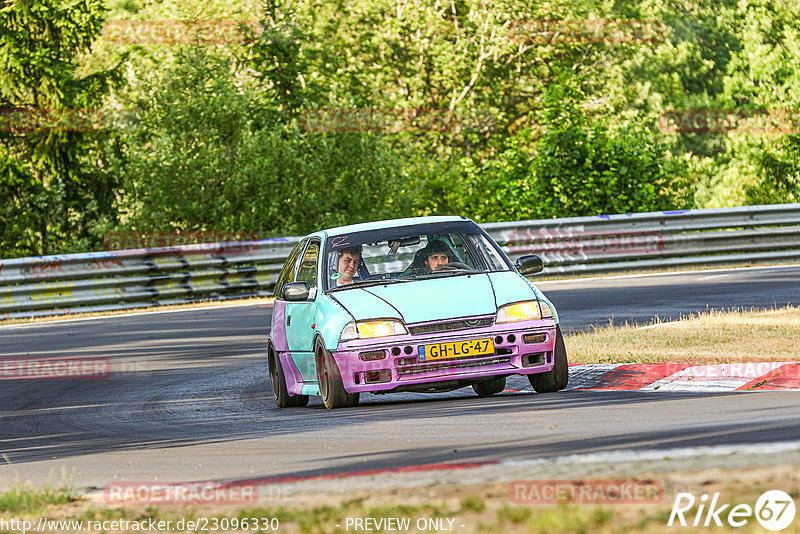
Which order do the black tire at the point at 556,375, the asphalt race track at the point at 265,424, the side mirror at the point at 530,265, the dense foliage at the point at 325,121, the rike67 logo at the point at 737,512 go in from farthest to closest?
the dense foliage at the point at 325,121, the side mirror at the point at 530,265, the black tire at the point at 556,375, the asphalt race track at the point at 265,424, the rike67 logo at the point at 737,512

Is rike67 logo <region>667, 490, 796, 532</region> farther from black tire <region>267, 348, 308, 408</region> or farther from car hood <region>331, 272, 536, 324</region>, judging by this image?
black tire <region>267, 348, 308, 408</region>

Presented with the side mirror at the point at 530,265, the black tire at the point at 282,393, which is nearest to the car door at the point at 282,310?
the black tire at the point at 282,393

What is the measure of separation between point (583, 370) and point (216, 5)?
3355 cm

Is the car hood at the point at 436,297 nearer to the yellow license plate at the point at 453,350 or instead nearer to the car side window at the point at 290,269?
the yellow license plate at the point at 453,350

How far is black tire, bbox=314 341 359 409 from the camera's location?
33.8 feet

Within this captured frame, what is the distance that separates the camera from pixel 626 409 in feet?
30.2

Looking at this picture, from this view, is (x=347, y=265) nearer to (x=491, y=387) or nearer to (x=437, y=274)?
(x=437, y=274)

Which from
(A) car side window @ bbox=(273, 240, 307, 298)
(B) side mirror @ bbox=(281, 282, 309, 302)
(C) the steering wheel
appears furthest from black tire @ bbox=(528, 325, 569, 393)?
(A) car side window @ bbox=(273, 240, 307, 298)

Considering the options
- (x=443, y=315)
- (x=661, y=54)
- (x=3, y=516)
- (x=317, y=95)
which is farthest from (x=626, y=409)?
(x=661, y=54)

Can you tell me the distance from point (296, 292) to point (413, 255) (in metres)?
0.97

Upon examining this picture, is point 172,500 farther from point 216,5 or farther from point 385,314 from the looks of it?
point 216,5

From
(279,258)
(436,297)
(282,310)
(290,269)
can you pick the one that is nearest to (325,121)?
(279,258)

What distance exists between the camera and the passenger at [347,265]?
36.4ft

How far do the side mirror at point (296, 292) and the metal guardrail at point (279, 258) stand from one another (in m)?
11.6
